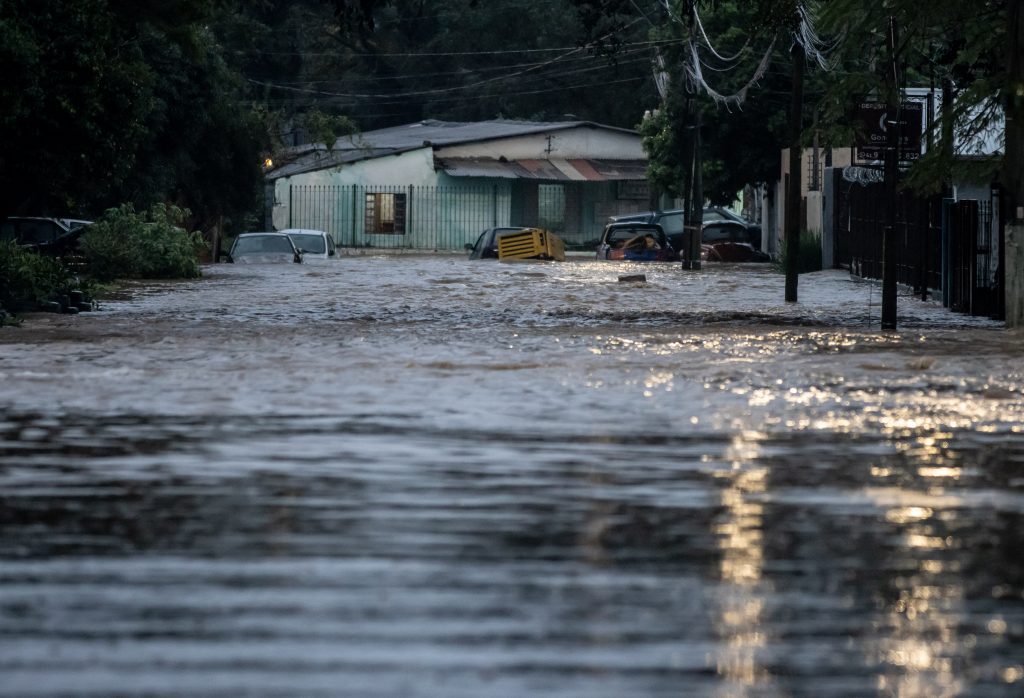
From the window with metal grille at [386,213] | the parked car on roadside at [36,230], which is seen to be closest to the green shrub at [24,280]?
the parked car on roadside at [36,230]

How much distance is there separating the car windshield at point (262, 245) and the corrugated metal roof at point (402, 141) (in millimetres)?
19913

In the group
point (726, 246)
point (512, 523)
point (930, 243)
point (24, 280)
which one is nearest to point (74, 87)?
point (24, 280)

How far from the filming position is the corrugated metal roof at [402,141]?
71250 millimetres

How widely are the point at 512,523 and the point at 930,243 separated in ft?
79.5

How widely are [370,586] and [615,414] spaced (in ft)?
19.5

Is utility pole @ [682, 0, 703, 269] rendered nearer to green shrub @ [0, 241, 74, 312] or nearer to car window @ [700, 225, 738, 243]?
car window @ [700, 225, 738, 243]

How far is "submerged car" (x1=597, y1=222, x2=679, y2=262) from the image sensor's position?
2028 inches

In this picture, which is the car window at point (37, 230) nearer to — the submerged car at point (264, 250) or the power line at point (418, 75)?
the submerged car at point (264, 250)

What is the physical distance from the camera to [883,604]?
6598mm

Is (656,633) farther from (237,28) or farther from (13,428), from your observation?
(237,28)

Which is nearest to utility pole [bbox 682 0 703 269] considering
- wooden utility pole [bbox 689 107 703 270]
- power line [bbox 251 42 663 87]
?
wooden utility pole [bbox 689 107 703 270]

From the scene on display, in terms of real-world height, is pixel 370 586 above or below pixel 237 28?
below

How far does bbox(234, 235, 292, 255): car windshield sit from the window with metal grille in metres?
26.1

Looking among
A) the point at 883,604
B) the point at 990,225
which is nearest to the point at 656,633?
the point at 883,604
